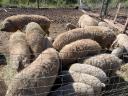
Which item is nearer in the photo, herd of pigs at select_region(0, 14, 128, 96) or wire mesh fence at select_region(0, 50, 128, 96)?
wire mesh fence at select_region(0, 50, 128, 96)

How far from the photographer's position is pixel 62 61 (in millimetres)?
5176

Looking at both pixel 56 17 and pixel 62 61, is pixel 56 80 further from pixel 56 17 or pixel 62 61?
pixel 56 17

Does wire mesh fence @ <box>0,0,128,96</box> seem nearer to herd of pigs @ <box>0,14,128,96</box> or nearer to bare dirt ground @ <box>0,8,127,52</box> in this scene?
herd of pigs @ <box>0,14,128,96</box>

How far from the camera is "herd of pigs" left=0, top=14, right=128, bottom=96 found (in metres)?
4.09

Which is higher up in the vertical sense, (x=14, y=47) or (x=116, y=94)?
(x=14, y=47)

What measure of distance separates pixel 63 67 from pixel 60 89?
3.03ft

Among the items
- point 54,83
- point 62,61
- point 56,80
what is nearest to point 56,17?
point 62,61

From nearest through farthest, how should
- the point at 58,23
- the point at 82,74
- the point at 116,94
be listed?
the point at 82,74 → the point at 116,94 → the point at 58,23

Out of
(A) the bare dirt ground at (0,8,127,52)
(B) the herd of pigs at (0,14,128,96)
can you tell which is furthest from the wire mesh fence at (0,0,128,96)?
(A) the bare dirt ground at (0,8,127,52)

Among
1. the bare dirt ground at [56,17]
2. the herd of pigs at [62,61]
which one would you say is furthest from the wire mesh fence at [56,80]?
the bare dirt ground at [56,17]

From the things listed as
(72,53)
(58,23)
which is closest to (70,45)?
(72,53)

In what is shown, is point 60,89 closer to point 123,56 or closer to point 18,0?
point 123,56

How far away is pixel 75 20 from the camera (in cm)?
1021

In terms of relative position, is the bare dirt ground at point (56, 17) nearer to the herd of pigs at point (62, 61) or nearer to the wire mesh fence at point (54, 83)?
the herd of pigs at point (62, 61)
